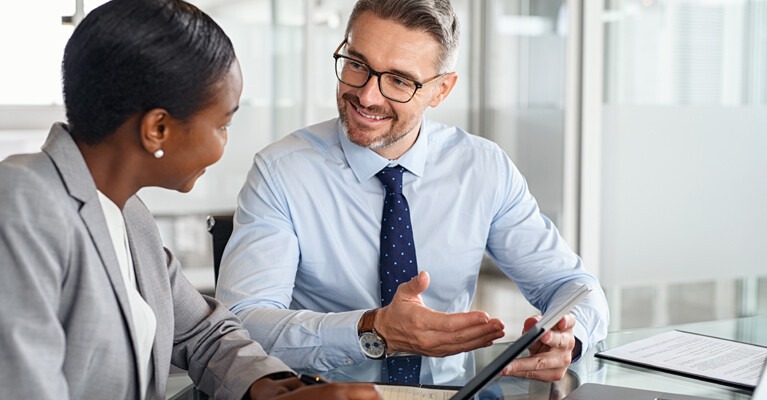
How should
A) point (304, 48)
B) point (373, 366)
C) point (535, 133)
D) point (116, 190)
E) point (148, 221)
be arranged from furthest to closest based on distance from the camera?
point (535, 133) < point (304, 48) < point (373, 366) < point (148, 221) < point (116, 190)

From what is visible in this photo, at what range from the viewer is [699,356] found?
4.97 ft

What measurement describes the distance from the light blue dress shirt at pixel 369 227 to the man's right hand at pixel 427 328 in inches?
12.3

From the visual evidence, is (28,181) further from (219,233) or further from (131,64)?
(219,233)

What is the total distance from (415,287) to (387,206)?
49 cm

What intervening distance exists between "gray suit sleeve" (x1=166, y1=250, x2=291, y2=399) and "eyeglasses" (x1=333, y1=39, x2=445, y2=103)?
72cm

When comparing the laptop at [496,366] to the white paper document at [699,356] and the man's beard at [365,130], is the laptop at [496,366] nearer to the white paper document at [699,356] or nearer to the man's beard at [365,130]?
the white paper document at [699,356]

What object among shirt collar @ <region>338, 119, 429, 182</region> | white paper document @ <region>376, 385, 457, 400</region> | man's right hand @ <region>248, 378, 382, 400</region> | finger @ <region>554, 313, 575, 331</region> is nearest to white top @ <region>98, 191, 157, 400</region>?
man's right hand @ <region>248, 378, 382, 400</region>

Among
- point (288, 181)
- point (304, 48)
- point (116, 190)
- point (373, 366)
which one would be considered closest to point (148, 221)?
point (116, 190)

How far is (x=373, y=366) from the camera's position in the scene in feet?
4.75

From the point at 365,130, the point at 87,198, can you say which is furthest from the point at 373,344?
the point at 87,198

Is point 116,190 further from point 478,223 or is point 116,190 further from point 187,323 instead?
point 478,223

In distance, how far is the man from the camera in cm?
179

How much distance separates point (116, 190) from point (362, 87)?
2.91 ft

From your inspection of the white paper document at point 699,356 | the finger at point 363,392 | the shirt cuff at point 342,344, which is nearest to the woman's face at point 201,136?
the finger at point 363,392
